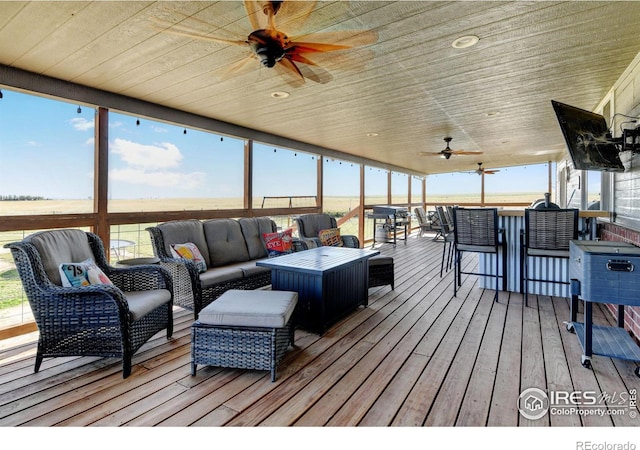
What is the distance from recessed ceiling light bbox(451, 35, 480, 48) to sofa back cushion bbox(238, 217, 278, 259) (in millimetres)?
3092

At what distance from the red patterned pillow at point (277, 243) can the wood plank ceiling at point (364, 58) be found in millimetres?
1676

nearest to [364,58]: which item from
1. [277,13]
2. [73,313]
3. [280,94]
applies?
[277,13]

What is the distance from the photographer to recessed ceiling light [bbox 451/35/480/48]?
8.09 feet

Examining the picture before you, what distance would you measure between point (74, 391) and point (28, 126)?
276 cm

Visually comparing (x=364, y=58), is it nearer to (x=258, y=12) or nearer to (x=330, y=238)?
(x=258, y=12)

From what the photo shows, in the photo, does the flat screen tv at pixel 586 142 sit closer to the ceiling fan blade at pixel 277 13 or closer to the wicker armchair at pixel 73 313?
the ceiling fan blade at pixel 277 13

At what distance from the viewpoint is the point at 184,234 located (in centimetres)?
371

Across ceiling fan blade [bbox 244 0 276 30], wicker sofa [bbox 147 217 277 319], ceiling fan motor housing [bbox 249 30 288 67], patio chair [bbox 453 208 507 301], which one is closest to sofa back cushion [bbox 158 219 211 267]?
wicker sofa [bbox 147 217 277 319]

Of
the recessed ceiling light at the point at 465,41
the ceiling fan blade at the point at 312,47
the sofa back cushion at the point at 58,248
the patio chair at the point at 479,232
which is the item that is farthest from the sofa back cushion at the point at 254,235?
the recessed ceiling light at the point at 465,41

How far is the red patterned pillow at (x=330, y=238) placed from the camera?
5.20 metres

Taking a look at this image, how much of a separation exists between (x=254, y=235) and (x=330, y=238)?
52.4 inches

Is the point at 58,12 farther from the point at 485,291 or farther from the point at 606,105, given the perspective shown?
the point at 606,105

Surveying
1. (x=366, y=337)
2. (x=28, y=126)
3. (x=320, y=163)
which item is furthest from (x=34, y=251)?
(x=320, y=163)

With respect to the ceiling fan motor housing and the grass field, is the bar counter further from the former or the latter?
the grass field
